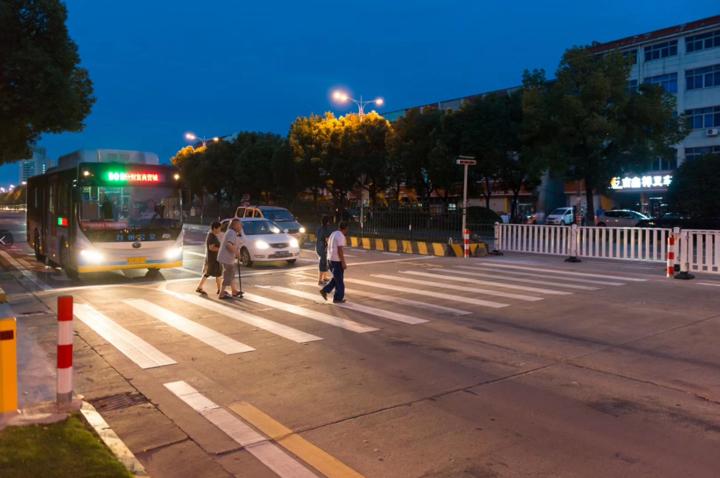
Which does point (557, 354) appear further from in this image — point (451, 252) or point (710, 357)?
point (451, 252)

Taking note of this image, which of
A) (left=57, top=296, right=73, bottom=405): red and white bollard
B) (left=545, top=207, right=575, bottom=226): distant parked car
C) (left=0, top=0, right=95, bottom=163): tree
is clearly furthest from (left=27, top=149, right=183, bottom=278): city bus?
(left=545, top=207, right=575, bottom=226): distant parked car

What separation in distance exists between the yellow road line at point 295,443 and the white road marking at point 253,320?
9.30ft

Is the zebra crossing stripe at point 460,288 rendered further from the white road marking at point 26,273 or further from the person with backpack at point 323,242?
the white road marking at point 26,273

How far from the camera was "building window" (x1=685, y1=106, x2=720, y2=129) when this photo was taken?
50.1 m

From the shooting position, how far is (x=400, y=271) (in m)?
17.2

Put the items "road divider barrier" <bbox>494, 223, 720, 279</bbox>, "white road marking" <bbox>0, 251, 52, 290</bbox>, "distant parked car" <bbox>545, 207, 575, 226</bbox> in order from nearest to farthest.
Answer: "white road marking" <bbox>0, 251, 52, 290</bbox>, "road divider barrier" <bbox>494, 223, 720, 279</bbox>, "distant parked car" <bbox>545, 207, 575, 226</bbox>

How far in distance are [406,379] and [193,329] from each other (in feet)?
13.4

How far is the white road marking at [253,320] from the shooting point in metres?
8.94

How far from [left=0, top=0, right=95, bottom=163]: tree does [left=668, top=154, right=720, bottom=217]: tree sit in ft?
94.4

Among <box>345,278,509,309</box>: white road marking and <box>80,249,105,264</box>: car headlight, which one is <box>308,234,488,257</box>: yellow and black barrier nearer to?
<box>345,278,509,309</box>: white road marking

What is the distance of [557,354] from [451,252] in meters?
14.2

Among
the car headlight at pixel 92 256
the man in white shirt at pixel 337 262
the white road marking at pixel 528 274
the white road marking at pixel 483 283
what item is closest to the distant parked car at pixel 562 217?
the white road marking at pixel 528 274

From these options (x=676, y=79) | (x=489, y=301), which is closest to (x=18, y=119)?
(x=489, y=301)

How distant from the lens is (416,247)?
23.6 meters
